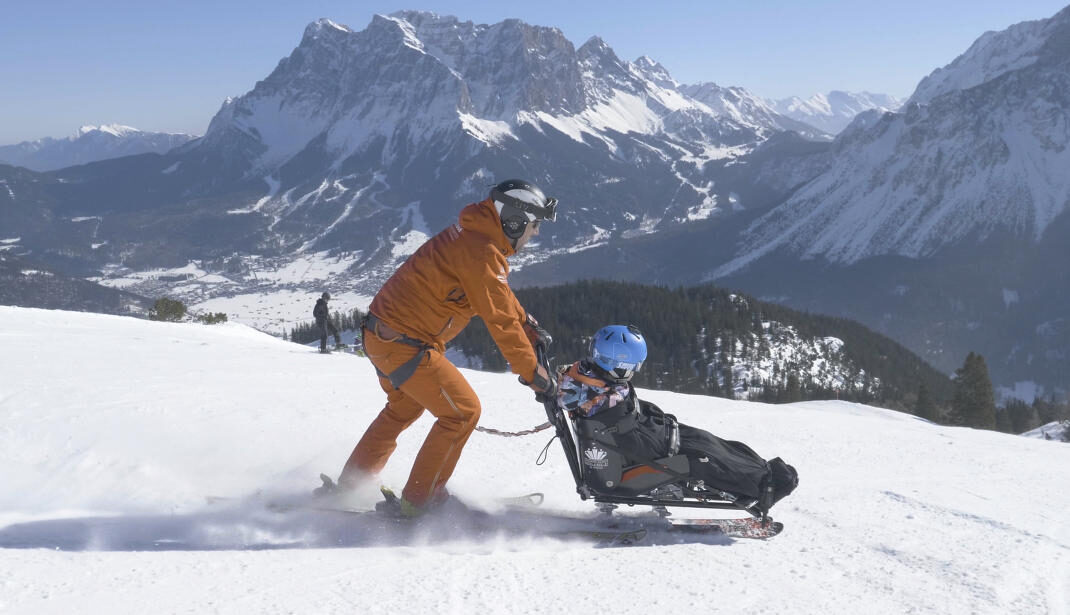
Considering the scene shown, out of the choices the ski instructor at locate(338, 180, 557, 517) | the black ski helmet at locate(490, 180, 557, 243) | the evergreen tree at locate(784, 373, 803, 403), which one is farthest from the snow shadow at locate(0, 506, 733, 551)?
the evergreen tree at locate(784, 373, 803, 403)

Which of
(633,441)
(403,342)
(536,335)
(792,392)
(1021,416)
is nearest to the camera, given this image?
(403,342)

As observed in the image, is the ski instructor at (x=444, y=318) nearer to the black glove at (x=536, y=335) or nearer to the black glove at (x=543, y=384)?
the black glove at (x=543, y=384)

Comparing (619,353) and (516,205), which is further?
(619,353)

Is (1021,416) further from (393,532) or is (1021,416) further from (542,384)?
(393,532)

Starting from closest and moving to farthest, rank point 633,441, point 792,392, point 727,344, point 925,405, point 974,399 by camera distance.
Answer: point 633,441
point 974,399
point 925,405
point 792,392
point 727,344

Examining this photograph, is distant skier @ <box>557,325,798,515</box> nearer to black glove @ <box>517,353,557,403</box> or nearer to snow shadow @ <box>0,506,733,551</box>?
black glove @ <box>517,353,557,403</box>

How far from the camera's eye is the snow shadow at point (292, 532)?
5.10 metres

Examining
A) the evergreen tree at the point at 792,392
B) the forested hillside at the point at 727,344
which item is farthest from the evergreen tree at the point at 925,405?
the forested hillside at the point at 727,344

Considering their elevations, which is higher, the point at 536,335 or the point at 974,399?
the point at 536,335

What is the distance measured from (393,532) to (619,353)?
2539mm

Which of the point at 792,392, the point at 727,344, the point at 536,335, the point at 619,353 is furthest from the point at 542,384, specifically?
the point at 727,344

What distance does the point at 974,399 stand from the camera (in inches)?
2224

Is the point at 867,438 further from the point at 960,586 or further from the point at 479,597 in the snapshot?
the point at 479,597

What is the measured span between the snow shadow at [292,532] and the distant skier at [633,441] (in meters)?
0.53
